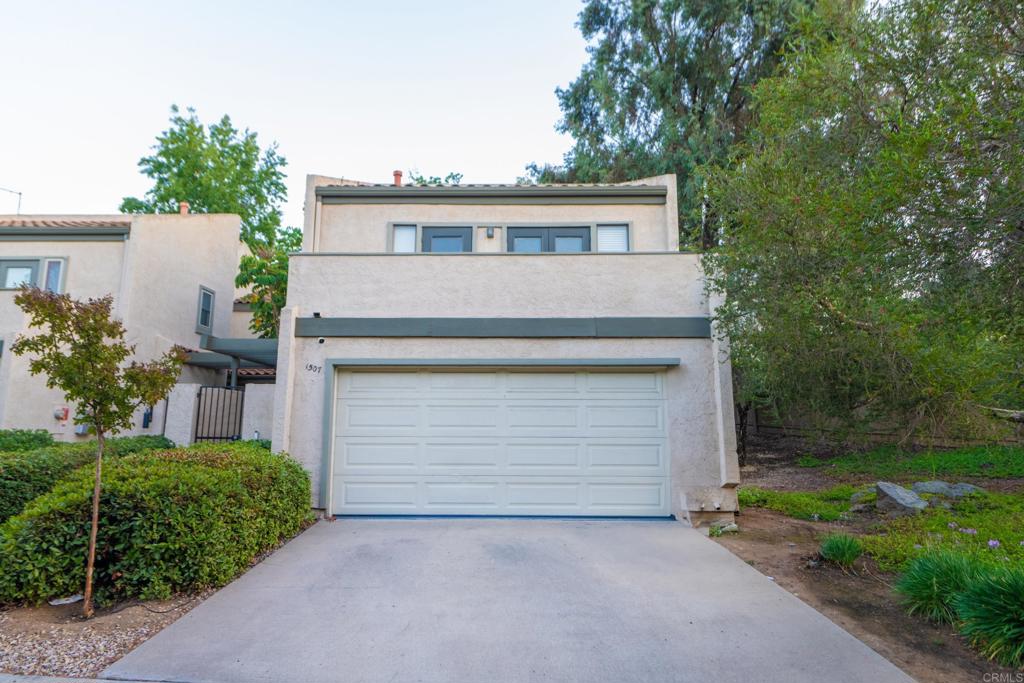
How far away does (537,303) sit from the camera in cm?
870

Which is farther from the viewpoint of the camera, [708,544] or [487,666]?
[708,544]

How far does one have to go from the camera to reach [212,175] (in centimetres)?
2623

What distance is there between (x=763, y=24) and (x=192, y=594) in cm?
1985

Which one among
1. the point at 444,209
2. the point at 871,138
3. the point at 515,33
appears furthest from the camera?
the point at 515,33

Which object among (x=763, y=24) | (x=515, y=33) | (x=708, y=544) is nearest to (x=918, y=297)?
(x=708, y=544)

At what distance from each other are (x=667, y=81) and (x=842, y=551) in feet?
52.8

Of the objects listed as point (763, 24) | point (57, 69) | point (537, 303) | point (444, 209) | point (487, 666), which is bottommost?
point (487, 666)

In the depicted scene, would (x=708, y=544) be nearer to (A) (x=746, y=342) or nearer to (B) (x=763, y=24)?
(A) (x=746, y=342)

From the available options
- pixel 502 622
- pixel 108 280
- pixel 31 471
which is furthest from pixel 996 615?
pixel 108 280

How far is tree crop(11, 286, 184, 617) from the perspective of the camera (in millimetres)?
4777

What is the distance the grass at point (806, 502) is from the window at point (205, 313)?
14212mm

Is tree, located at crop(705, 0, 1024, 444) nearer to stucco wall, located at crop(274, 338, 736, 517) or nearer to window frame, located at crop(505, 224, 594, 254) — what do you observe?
stucco wall, located at crop(274, 338, 736, 517)

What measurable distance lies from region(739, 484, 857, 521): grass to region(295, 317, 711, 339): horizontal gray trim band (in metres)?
3.50

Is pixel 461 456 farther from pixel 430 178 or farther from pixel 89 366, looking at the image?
pixel 430 178
